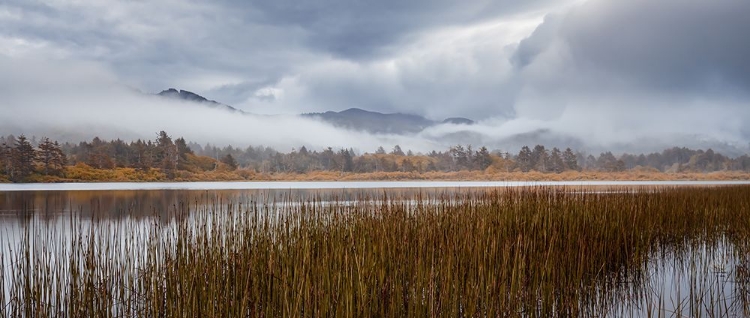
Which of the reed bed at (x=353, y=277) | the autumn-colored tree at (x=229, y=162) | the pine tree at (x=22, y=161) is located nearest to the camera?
the reed bed at (x=353, y=277)

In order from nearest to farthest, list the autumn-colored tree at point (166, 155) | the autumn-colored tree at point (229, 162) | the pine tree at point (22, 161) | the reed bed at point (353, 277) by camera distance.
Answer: the reed bed at point (353, 277), the pine tree at point (22, 161), the autumn-colored tree at point (166, 155), the autumn-colored tree at point (229, 162)

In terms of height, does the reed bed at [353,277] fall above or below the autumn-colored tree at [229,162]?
below

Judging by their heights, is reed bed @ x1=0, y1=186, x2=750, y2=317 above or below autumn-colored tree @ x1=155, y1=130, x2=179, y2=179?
below

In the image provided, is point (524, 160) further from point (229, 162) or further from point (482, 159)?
point (229, 162)

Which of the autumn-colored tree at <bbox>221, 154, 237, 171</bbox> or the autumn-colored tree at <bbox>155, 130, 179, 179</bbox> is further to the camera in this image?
the autumn-colored tree at <bbox>221, 154, 237, 171</bbox>

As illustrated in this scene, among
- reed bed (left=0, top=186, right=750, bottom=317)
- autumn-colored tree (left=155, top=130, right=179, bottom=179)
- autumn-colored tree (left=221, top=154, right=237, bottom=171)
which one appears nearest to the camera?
reed bed (left=0, top=186, right=750, bottom=317)

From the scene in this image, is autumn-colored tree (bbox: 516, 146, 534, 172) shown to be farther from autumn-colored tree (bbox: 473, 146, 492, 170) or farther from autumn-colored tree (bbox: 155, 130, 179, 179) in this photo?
autumn-colored tree (bbox: 155, 130, 179, 179)

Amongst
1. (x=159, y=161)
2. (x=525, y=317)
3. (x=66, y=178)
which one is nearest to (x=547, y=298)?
(x=525, y=317)

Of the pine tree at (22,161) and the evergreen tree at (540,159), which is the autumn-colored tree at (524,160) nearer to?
the evergreen tree at (540,159)

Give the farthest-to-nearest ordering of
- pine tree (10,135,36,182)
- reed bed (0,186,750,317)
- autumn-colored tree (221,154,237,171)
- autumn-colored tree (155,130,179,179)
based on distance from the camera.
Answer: autumn-colored tree (221,154,237,171) < autumn-colored tree (155,130,179,179) < pine tree (10,135,36,182) < reed bed (0,186,750,317)

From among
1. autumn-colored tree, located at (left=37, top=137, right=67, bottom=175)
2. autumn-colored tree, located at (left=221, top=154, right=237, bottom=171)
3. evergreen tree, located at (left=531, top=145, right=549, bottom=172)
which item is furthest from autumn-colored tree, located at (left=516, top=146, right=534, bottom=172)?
autumn-colored tree, located at (left=37, top=137, right=67, bottom=175)

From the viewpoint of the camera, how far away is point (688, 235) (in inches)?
303

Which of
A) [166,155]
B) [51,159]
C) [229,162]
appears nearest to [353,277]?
[51,159]

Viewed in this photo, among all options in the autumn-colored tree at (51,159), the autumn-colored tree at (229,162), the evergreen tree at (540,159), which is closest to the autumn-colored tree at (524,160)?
the evergreen tree at (540,159)
